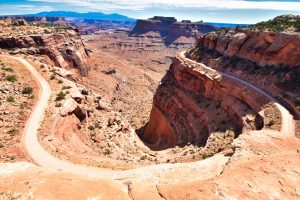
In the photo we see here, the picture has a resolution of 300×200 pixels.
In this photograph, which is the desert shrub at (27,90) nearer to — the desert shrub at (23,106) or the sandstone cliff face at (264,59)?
the desert shrub at (23,106)

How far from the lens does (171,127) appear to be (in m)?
56.0

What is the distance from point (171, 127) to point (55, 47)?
38.3 metres

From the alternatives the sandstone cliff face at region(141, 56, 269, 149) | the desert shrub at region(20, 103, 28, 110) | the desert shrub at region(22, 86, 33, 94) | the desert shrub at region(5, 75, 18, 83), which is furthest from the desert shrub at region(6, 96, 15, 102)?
the sandstone cliff face at region(141, 56, 269, 149)

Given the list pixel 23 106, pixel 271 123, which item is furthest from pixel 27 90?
pixel 271 123

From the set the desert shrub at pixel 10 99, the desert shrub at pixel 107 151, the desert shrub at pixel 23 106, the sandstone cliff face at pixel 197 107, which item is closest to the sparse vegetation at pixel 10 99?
the desert shrub at pixel 10 99

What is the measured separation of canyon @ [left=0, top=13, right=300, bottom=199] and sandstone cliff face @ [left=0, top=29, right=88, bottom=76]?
0.94ft

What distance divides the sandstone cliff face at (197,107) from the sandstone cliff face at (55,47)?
88.8 ft

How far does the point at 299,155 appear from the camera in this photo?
73.8 ft

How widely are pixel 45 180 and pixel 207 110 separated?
34666mm

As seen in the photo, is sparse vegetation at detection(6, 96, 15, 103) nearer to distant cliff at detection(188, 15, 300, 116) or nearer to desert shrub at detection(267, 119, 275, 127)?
desert shrub at detection(267, 119, 275, 127)

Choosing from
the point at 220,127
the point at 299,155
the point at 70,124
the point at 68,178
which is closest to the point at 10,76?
the point at 70,124

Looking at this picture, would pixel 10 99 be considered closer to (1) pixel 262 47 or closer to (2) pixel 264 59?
(2) pixel 264 59

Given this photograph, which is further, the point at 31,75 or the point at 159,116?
the point at 159,116

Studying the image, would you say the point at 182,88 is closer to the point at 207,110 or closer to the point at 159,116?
the point at 159,116
